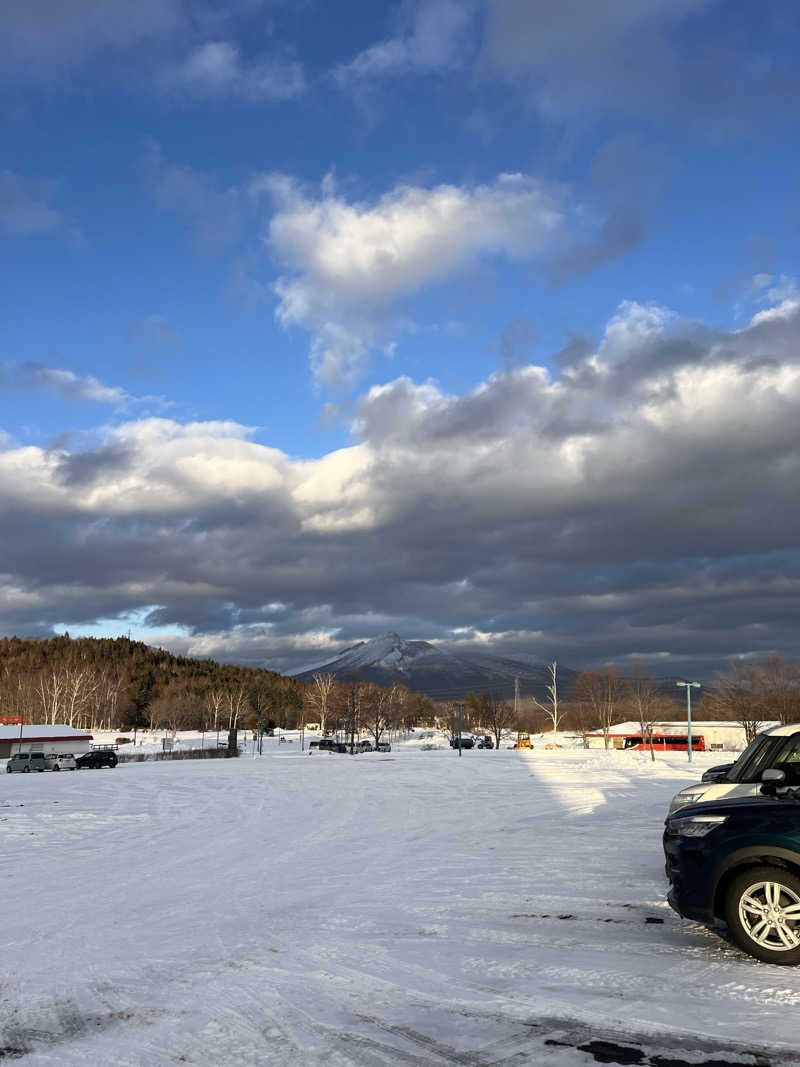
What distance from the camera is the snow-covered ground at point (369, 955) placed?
511 centimetres

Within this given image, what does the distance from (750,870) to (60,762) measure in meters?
51.0

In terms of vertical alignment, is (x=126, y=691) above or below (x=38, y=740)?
above

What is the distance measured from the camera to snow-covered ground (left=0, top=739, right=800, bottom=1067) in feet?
16.8

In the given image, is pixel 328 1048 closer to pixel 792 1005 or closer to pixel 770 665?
pixel 792 1005

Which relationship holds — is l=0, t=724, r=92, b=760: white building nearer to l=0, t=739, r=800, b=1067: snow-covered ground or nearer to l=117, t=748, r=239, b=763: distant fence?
l=117, t=748, r=239, b=763: distant fence

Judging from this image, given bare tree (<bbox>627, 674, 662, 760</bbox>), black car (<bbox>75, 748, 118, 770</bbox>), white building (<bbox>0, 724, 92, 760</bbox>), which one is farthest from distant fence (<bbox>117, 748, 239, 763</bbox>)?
bare tree (<bbox>627, 674, 662, 760</bbox>)

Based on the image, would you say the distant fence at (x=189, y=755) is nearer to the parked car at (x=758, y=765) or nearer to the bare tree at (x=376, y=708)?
the bare tree at (x=376, y=708)

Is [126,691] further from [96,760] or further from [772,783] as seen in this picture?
[772,783]

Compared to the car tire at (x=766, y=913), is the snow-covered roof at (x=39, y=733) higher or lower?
lower

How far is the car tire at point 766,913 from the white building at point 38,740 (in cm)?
7390

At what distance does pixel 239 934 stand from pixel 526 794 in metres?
19.0

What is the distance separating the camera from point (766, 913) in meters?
6.68

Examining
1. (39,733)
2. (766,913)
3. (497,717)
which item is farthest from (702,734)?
(766,913)

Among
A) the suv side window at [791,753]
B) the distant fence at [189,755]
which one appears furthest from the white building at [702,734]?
the suv side window at [791,753]
